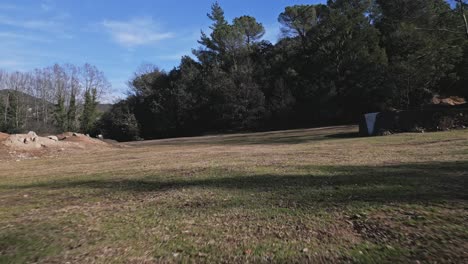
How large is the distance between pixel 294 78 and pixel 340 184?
4989 centimetres

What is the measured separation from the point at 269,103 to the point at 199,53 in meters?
19.5

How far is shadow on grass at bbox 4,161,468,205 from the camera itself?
6.55 meters

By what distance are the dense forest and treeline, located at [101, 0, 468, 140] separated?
0.48 feet

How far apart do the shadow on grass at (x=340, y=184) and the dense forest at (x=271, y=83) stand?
2838 centimetres

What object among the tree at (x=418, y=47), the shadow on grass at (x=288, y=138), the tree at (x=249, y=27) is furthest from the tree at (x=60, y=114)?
the tree at (x=418, y=47)

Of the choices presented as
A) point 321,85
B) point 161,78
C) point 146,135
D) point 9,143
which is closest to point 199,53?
point 161,78

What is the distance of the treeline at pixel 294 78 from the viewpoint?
45.1 metres

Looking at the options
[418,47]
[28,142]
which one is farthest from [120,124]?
[418,47]

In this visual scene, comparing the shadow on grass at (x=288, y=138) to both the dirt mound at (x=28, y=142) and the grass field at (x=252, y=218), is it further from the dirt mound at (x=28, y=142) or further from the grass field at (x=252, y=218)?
the grass field at (x=252, y=218)

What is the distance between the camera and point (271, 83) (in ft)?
189

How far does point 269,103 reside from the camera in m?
54.8

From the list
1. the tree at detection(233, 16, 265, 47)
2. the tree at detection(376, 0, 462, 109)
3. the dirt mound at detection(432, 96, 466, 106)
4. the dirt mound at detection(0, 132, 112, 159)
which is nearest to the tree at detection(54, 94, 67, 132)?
the tree at detection(233, 16, 265, 47)

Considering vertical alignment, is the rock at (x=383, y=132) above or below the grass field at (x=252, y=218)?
above

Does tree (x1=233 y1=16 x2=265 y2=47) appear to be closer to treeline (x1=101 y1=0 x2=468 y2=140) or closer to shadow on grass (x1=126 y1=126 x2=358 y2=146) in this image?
treeline (x1=101 y1=0 x2=468 y2=140)
